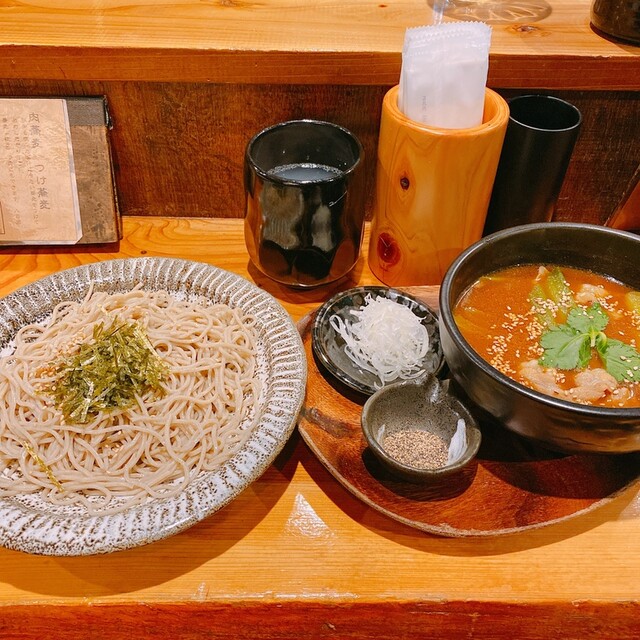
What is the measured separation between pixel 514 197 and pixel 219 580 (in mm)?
1295

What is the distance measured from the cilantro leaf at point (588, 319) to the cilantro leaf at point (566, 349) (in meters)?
0.02

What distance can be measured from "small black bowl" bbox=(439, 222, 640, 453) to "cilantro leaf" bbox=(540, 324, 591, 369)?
212 mm

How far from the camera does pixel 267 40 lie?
1845mm

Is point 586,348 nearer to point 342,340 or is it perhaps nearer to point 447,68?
point 342,340

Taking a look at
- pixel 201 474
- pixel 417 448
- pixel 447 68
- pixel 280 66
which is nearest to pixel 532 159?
pixel 447 68

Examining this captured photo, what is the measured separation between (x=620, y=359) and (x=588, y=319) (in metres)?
0.13

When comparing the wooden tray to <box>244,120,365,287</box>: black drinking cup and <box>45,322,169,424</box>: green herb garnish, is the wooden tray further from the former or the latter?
<box>244,120,365,287</box>: black drinking cup

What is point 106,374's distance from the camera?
4.65 ft

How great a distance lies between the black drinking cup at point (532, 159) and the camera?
1.68 meters

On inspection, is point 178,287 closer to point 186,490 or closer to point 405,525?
point 186,490

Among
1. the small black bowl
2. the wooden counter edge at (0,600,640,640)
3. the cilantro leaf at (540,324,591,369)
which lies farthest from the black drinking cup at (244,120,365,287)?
the wooden counter edge at (0,600,640,640)

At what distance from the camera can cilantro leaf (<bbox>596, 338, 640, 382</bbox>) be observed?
1367mm

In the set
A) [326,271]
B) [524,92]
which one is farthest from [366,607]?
[524,92]

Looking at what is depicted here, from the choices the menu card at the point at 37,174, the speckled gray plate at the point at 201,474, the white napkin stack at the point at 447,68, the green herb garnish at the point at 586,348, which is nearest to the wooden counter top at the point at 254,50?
the menu card at the point at 37,174
